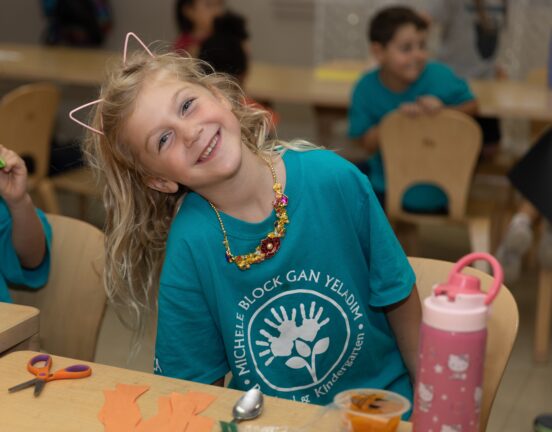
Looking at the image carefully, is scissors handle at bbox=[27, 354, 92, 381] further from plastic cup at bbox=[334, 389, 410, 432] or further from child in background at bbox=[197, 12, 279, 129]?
child in background at bbox=[197, 12, 279, 129]

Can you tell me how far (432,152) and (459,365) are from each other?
85.1 inches

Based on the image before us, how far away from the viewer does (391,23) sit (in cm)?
354

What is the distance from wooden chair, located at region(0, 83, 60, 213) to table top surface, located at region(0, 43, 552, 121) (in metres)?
0.35

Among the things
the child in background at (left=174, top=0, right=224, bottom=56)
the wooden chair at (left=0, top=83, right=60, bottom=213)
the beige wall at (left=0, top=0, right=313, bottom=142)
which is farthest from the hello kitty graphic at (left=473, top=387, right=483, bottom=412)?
the beige wall at (left=0, top=0, right=313, bottom=142)

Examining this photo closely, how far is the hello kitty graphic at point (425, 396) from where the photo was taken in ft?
3.29

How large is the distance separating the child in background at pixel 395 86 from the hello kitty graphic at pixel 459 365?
243 centimetres

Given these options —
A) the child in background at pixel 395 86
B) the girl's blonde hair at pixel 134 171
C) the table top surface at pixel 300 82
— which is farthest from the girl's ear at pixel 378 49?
the girl's blonde hair at pixel 134 171

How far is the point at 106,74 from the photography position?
158cm

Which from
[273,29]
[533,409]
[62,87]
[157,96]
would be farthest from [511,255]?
[62,87]

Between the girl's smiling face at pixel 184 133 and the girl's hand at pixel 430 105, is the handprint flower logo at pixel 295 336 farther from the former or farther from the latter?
the girl's hand at pixel 430 105

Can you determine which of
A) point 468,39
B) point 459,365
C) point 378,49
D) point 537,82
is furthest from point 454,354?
point 468,39

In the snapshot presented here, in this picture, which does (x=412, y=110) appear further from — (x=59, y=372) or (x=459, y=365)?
(x=459, y=365)

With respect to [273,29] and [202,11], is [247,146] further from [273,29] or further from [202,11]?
[273,29]

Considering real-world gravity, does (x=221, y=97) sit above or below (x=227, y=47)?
above
